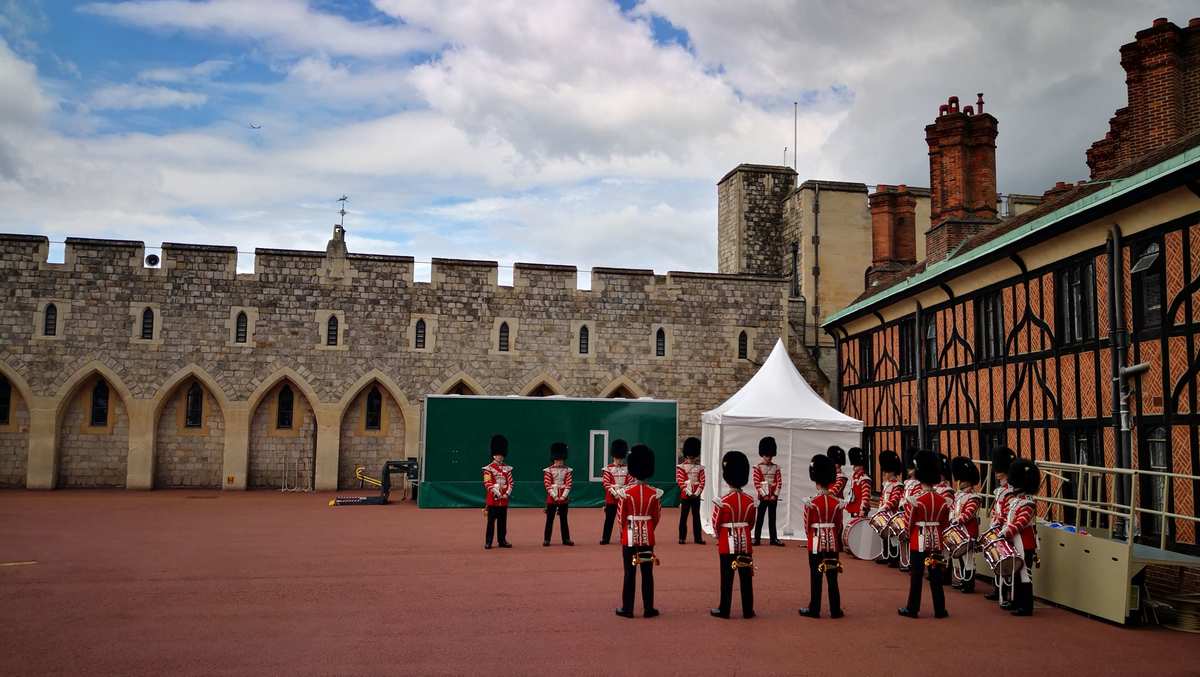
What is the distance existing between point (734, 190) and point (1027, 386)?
16.8 m

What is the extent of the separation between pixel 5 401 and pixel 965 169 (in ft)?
72.6

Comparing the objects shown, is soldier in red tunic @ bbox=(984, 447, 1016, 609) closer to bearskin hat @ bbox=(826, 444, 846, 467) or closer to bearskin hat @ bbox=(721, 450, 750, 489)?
bearskin hat @ bbox=(721, 450, 750, 489)

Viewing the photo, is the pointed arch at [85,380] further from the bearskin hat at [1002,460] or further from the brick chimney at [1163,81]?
the brick chimney at [1163,81]

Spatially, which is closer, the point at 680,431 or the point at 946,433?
the point at 946,433

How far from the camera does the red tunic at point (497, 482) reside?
43.0ft

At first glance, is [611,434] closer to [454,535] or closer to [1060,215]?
[454,535]

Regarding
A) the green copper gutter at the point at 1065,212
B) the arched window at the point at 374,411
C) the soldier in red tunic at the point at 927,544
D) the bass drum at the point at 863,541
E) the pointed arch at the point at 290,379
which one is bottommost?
the bass drum at the point at 863,541

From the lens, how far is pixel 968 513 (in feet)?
32.1

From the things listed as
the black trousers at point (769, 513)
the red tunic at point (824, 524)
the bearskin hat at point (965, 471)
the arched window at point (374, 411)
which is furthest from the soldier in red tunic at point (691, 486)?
the arched window at point (374, 411)

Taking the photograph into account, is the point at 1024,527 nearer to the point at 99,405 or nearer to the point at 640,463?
the point at 640,463

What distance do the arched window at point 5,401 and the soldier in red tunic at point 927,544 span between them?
860 inches

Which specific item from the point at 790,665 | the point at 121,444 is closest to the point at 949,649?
the point at 790,665

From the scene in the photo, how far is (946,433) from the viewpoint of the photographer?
55.7 ft

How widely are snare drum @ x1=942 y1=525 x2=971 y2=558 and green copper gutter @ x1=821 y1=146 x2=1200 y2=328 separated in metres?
4.28
